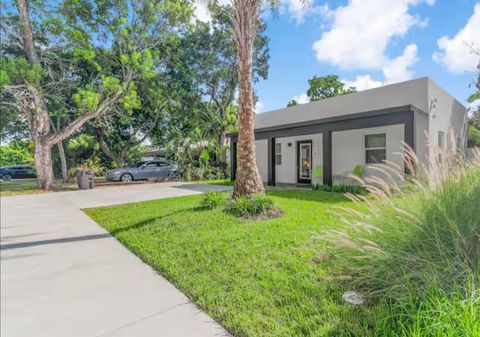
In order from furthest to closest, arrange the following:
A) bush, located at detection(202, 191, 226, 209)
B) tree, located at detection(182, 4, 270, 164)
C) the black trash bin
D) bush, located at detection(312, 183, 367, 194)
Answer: tree, located at detection(182, 4, 270, 164)
the black trash bin
bush, located at detection(312, 183, 367, 194)
bush, located at detection(202, 191, 226, 209)

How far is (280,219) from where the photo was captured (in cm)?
645

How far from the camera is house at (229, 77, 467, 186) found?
33.3ft

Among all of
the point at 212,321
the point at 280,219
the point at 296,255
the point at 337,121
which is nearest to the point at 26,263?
the point at 212,321

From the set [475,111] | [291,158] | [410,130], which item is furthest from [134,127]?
[475,111]

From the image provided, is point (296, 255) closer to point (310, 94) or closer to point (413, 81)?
point (413, 81)

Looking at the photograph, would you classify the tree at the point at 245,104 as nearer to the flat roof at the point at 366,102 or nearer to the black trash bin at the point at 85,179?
the flat roof at the point at 366,102

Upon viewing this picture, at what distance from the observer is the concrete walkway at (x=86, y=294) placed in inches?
108

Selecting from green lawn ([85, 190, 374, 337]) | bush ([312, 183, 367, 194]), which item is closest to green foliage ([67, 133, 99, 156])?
green lawn ([85, 190, 374, 337])

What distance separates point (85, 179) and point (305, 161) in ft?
40.7

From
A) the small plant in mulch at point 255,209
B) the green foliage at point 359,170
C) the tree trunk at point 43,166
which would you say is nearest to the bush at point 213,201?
the small plant in mulch at point 255,209

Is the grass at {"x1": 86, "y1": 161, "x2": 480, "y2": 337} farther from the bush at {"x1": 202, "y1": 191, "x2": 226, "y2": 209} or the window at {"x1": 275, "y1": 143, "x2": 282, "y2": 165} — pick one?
the window at {"x1": 275, "y1": 143, "x2": 282, "y2": 165}

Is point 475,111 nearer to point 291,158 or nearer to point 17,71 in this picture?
point 291,158

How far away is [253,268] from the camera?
3.85 meters

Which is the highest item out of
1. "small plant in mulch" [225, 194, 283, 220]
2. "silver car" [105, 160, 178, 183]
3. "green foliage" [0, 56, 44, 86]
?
"green foliage" [0, 56, 44, 86]
